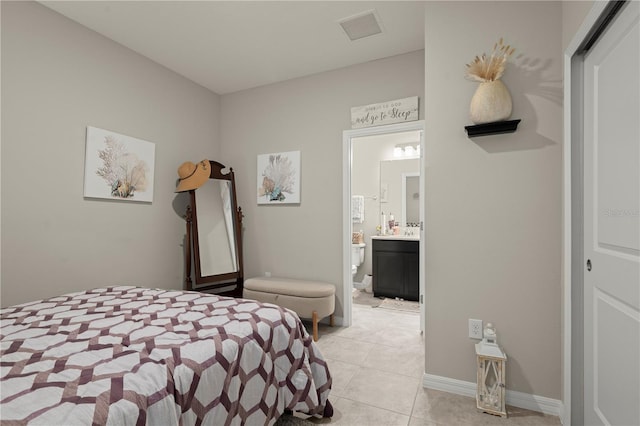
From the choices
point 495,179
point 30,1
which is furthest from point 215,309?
point 30,1

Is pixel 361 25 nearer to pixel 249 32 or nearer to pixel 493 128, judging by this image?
pixel 249 32

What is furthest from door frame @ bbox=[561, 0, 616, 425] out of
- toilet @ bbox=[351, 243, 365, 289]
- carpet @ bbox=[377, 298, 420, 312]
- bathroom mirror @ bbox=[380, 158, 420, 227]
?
toilet @ bbox=[351, 243, 365, 289]

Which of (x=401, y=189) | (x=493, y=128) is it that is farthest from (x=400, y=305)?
(x=493, y=128)

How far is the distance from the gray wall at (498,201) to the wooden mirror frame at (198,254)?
2.18 metres

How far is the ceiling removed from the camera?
90.5 inches

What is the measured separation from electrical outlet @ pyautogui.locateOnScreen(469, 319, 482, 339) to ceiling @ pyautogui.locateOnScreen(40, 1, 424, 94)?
2.32 metres

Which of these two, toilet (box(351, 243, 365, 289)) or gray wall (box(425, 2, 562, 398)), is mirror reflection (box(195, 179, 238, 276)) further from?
gray wall (box(425, 2, 562, 398))

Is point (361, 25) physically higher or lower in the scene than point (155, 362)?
higher

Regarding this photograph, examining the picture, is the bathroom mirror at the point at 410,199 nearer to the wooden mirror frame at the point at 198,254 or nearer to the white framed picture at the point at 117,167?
the wooden mirror frame at the point at 198,254

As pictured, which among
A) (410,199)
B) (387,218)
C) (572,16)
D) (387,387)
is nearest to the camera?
(572,16)

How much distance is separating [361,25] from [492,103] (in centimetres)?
136

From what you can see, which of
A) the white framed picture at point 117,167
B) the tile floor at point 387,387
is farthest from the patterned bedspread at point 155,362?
the white framed picture at point 117,167

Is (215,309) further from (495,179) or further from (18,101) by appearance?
(18,101)

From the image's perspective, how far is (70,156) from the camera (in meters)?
2.39
